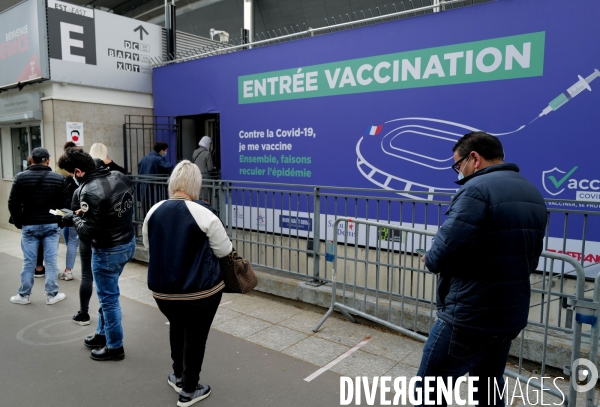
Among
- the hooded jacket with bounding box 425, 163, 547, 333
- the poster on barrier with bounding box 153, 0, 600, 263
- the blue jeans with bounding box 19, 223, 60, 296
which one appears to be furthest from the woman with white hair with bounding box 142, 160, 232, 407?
the blue jeans with bounding box 19, 223, 60, 296

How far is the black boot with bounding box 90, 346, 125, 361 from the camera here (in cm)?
396

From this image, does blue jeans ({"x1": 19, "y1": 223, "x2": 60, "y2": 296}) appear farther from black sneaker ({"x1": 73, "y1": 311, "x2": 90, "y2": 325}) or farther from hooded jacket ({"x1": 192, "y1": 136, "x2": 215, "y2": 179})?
hooded jacket ({"x1": 192, "y1": 136, "x2": 215, "y2": 179})

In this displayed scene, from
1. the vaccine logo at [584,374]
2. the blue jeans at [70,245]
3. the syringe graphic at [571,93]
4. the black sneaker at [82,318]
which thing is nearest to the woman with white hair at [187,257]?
the black sneaker at [82,318]

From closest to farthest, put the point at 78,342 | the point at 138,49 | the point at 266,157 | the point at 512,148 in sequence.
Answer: the point at 78,342
the point at 512,148
the point at 266,157
the point at 138,49

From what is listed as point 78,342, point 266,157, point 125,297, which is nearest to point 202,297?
point 78,342

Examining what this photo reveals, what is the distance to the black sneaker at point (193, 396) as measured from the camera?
326 centimetres

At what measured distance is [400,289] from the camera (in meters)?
4.48

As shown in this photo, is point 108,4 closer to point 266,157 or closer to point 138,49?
point 138,49

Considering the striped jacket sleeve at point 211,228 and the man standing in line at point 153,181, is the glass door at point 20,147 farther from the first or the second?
the striped jacket sleeve at point 211,228

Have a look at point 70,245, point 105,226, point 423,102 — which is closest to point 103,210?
point 105,226

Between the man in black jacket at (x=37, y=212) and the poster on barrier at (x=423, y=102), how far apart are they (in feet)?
11.8

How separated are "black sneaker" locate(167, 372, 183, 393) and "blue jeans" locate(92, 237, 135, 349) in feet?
2.40

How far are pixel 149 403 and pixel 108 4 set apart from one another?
82.7 ft

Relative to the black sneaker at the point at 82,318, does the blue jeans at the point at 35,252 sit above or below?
above
